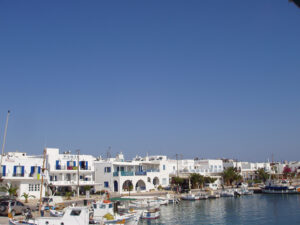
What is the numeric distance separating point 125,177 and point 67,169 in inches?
445

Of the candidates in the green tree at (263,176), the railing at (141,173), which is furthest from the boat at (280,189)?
the railing at (141,173)

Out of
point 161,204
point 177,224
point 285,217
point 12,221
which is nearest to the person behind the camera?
point 12,221

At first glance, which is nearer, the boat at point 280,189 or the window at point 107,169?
the window at point 107,169

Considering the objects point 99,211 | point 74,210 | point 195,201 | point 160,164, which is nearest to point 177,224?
point 99,211

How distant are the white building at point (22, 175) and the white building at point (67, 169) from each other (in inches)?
144

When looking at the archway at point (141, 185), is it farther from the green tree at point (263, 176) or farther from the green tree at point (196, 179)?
the green tree at point (263, 176)

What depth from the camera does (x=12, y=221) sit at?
84.6 feet

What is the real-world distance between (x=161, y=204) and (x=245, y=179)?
190ft

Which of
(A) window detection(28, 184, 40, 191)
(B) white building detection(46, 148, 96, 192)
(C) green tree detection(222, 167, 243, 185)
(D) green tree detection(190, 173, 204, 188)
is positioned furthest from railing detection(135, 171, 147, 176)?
(C) green tree detection(222, 167, 243, 185)

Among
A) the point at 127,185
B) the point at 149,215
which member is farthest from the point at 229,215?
the point at 127,185

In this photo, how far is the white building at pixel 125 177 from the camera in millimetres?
61531

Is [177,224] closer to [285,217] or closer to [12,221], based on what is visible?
[285,217]

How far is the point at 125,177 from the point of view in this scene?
61906 mm

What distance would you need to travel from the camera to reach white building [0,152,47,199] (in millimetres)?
47844
